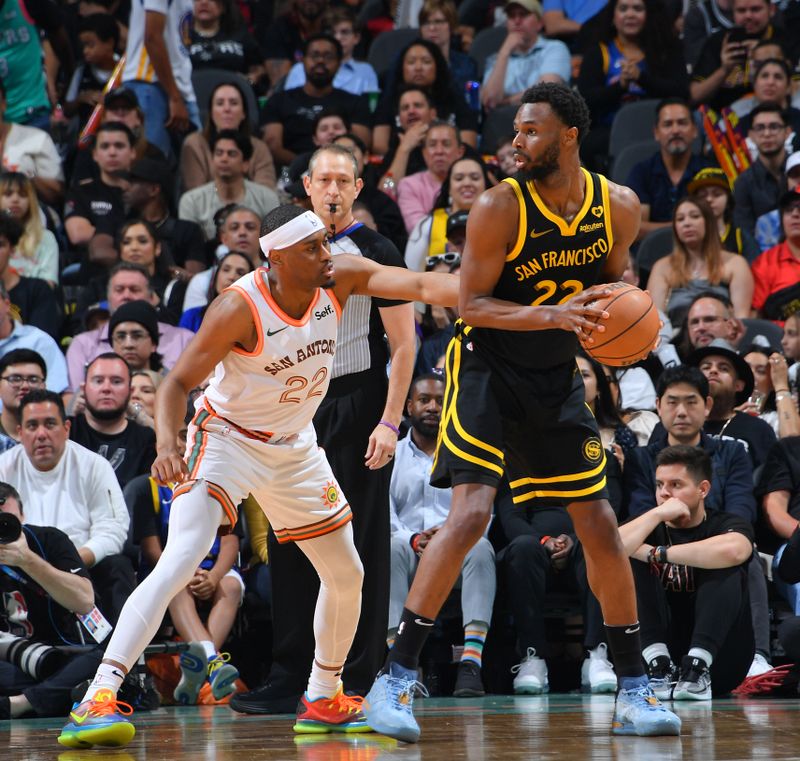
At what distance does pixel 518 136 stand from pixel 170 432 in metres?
1.48

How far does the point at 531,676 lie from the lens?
22.9 feet

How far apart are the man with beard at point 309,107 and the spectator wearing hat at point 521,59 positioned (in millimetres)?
1199

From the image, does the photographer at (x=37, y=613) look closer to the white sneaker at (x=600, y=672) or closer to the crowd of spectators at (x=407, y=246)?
the crowd of spectators at (x=407, y=246)

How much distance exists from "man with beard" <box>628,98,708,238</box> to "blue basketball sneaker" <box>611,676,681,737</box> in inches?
249

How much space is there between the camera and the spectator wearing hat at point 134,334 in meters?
8.36

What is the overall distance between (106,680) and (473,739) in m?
1.19

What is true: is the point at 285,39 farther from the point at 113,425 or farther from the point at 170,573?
the point at 170,573

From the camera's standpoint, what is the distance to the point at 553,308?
166 inches

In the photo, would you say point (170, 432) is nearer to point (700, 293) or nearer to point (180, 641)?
point (180, 641)

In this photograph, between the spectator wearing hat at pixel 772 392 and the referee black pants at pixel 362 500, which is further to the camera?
the spectator wearing hat at pixel 772 392

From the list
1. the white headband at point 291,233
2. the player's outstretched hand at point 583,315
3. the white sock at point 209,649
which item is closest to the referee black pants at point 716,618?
the white sock at point 209,649

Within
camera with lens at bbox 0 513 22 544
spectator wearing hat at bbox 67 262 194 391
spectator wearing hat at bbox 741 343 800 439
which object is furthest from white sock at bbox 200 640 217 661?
spectator wearing hat at bbox 741 343 800 439

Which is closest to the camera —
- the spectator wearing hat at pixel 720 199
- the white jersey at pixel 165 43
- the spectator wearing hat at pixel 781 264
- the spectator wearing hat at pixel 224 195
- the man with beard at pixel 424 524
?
the man with beard at pixel 424 524

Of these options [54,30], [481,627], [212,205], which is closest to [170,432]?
[481,627]
